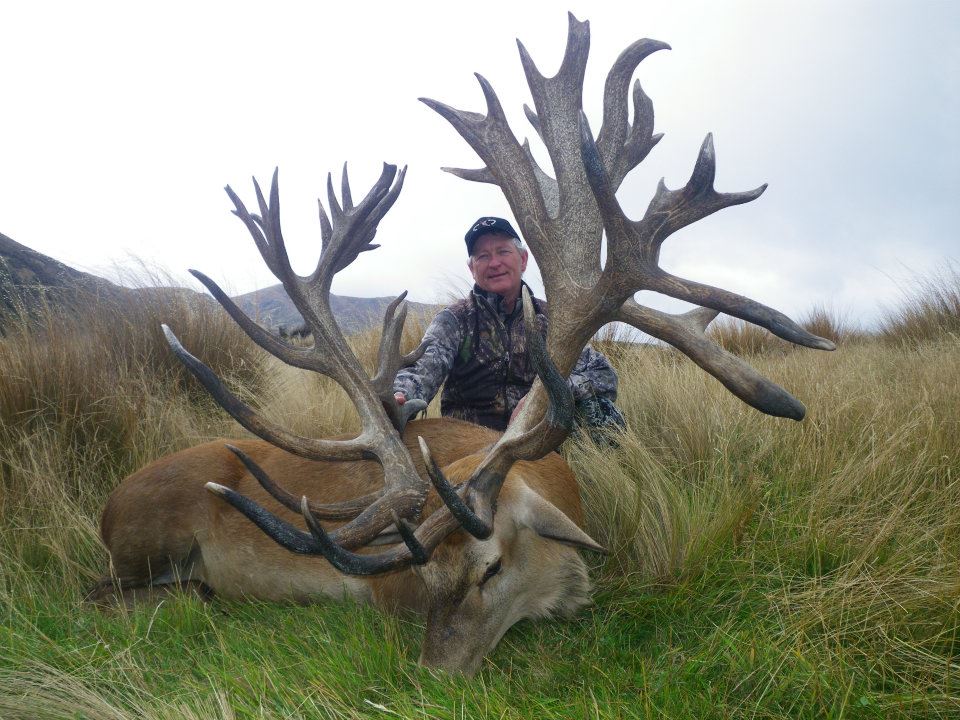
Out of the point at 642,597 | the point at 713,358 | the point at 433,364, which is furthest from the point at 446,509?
the point at 433,364

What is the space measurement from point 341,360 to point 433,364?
119 centimetres

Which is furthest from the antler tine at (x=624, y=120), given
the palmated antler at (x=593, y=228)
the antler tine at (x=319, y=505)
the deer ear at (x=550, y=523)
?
the antler tine at (x=319, y=505)

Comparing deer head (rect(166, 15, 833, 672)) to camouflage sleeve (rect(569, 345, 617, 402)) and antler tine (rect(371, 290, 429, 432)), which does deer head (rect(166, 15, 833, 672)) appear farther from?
camouflage sleeve (rect(569, 345, 617, 402))

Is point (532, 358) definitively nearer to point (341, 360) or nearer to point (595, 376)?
point (341, 360)

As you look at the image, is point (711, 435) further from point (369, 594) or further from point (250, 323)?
point (250, 323)

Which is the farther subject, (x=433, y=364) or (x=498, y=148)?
(x=433, y=364)

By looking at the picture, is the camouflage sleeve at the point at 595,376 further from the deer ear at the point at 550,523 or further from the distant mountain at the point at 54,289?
the distant mountain at the point at 54,289

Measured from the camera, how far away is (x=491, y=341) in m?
4.98

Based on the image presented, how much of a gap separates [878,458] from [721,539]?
98 centimetres

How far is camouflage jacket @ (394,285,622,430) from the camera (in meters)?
4.77

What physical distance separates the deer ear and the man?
7.11 feet

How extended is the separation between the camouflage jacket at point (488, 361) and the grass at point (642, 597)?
0.66 metres

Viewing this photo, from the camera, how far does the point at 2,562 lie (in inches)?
144

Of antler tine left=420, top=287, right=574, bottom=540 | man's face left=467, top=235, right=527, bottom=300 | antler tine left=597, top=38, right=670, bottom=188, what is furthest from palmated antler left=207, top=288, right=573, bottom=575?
man's face left=467, top=235, right=527, bottom=300
